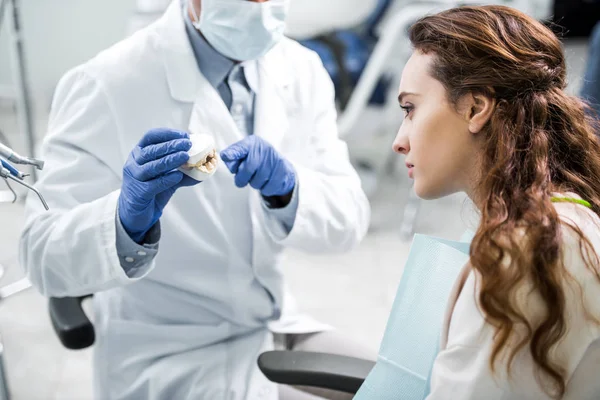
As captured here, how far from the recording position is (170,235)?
1291 mm

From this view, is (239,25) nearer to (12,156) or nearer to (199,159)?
(199,159)

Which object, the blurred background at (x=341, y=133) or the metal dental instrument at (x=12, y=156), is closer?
the metal dental instrument at (x=12, y=156)

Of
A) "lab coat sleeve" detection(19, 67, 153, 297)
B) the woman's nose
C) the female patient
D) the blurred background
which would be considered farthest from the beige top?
the blurred background

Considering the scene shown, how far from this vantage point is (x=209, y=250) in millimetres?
1303

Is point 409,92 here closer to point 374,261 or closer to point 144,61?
point 144,61

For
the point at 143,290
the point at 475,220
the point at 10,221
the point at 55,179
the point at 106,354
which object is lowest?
the point at 10,221

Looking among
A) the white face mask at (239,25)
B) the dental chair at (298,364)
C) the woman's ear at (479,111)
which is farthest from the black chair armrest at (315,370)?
the white face mask at (239,25)

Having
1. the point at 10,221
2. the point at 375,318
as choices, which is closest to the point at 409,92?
the point at 375,318

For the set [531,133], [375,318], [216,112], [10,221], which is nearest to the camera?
[531,133]

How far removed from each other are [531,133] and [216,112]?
60 centimetres

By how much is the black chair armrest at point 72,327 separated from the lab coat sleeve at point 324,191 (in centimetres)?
39

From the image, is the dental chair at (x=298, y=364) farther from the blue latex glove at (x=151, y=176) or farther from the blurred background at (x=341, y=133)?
the blurred background at (x=341, y=133)

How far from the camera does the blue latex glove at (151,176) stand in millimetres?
1020

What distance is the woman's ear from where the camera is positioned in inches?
37.1
